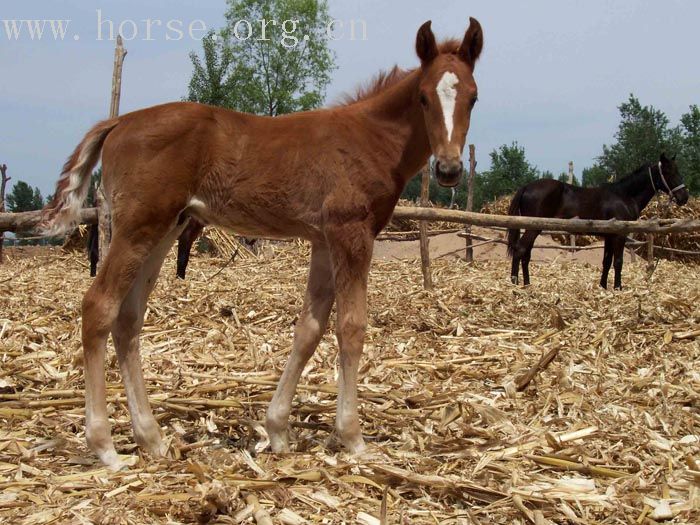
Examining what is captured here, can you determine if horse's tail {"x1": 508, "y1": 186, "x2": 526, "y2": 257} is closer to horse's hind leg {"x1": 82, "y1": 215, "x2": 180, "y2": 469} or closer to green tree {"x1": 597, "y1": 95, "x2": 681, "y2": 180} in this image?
horse's hind leg {"x1": 82, "y1": 215, "x2": 180, "y2": 469}

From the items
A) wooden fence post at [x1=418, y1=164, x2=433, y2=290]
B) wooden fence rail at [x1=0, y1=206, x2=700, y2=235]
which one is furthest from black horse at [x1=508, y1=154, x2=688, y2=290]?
wooden fence rail at [x1=0, y1=206, x2=700, y2=235]

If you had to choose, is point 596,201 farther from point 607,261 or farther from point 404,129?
point 404,129

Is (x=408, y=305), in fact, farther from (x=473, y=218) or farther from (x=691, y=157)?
(x=691, y=157)

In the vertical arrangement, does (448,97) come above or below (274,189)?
above

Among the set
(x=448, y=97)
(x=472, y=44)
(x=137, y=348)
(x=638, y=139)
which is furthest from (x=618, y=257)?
(x=638, y=139)

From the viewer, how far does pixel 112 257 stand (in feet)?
11.0

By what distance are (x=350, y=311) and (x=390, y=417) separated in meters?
0.92

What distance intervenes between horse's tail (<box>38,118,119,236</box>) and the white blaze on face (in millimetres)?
1791

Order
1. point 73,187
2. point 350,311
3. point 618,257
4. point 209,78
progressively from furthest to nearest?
point 209,78, point 618,257, point 73,187, point 350,311

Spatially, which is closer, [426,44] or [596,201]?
[426,44]

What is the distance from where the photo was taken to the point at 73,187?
3.67m

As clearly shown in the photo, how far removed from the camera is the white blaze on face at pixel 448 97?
3367 millimetres

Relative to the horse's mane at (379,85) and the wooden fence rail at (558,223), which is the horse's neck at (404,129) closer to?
the horse's mane at (379,85)

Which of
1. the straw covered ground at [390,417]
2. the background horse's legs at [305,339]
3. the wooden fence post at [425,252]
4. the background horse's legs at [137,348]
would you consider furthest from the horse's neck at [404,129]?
the wooden fence post at [425,252]
